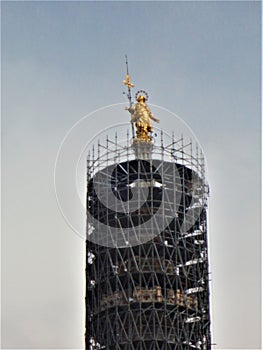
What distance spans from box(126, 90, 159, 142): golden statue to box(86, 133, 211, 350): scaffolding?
5.34 feet

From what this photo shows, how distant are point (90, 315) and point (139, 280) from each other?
6158mm

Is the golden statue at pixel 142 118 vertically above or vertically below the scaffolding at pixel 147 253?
above

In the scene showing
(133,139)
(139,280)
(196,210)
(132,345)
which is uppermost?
(133,139)

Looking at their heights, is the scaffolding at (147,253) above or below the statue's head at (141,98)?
below

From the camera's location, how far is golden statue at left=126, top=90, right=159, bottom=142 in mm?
107812

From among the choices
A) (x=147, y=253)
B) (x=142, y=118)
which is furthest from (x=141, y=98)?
(x=147, y=253)

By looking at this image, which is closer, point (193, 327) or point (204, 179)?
point (193, 327)

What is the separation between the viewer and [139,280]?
9906 cm

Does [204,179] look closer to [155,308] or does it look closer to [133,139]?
[133,139]

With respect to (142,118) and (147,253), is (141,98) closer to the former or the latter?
(142,118)

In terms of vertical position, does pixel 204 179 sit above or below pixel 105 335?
above

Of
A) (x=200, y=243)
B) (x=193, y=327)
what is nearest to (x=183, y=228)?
(x=200, y=243)

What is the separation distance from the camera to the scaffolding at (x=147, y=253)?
98.1 metres

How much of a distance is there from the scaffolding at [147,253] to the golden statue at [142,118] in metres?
1.63
